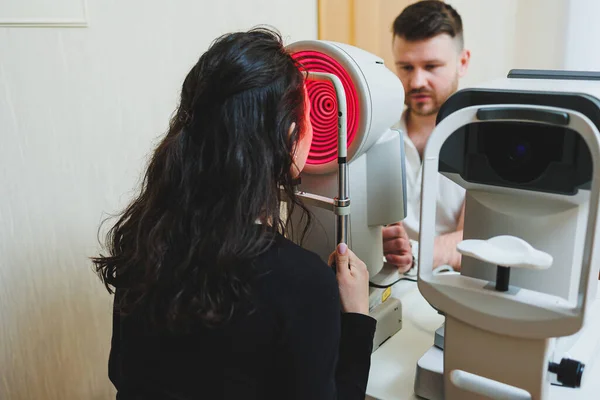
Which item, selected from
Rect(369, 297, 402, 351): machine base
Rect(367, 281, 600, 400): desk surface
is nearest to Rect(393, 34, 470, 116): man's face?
Rect(367, 281, 600, 400): desk surface

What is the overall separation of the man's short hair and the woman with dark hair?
1109 mm

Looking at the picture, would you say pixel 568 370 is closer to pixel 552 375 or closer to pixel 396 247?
pixel 552 375

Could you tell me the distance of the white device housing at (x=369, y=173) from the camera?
90 centimetres

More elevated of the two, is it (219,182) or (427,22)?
(427,22)

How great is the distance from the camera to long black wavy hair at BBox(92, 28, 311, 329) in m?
0.72

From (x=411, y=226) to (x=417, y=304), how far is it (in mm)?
543

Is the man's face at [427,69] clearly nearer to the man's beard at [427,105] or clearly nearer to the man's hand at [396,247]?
the man's beard at [427,105]

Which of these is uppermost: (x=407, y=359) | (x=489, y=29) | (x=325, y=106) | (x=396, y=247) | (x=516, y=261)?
(x=489, y=29)

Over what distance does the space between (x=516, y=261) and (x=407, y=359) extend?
1.26 ft

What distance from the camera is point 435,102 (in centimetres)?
184

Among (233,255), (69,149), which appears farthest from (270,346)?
(69,149)

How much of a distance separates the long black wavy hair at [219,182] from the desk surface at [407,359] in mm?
354

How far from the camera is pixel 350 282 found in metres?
0.86

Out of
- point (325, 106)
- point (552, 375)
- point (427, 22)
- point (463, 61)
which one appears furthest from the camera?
point (463, 61)
